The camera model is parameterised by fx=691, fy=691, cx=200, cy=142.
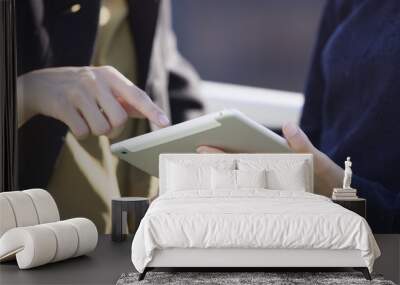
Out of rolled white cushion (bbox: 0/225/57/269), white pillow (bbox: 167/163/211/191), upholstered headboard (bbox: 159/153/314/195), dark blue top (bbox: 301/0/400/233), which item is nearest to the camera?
rolled white cushion (bbox: 0/225/57/269)

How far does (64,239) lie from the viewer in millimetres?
5223

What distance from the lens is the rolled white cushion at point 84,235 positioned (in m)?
5.43

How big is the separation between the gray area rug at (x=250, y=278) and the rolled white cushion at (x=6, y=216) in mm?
1025

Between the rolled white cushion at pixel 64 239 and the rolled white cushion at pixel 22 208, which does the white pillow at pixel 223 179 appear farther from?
the rolled white cushion at pixel 22 208

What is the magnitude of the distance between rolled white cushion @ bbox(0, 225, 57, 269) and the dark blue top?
9.85ft

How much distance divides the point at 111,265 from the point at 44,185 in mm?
1964

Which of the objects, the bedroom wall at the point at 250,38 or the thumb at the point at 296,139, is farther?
the bedroom wall at the point at 250,38

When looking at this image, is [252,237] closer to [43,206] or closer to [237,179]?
[237,179]

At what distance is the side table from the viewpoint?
6447mm

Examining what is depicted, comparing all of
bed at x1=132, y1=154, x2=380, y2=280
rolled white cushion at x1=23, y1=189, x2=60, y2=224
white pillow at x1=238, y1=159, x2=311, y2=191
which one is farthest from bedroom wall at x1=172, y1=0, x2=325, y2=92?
bed at x1=132, y1=154, x2=380, y2=280

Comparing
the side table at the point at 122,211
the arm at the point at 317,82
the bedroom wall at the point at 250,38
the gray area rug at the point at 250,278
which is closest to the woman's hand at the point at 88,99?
the bedroom wall at the point at 250,38

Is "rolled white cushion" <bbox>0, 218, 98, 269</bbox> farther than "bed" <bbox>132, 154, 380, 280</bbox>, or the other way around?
"rolled white cushion" <bbox>0, 218, 98, 269</bbox>

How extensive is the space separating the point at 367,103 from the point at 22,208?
11.3ft

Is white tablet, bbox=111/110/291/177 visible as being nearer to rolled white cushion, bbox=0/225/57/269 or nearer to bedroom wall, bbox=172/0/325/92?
bedroom wall, bbox=172/0/325/92
